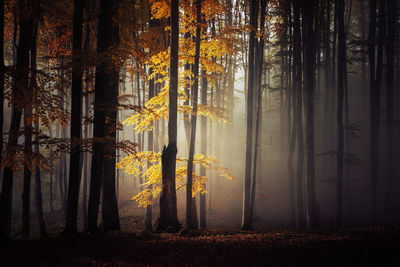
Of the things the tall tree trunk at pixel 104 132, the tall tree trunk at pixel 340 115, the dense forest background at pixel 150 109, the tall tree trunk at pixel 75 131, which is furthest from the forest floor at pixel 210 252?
the tall tree trunk at pixel 340 115

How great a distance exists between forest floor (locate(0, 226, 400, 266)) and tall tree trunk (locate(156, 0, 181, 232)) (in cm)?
154

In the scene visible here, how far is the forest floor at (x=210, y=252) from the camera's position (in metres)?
4.92

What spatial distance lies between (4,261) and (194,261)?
4.44 meters

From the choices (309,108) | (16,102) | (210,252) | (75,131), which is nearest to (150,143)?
(75,131)

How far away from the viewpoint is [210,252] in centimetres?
564

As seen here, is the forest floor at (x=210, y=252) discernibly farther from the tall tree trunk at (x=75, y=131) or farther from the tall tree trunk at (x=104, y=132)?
the tall tree trunk at (x=104, y=132)

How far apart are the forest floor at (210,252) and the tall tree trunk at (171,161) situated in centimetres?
154

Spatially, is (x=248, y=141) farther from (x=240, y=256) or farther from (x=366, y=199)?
(x=366, y=199)

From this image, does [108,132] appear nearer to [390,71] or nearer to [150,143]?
[150,143]

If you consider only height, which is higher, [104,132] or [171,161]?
[104,132]

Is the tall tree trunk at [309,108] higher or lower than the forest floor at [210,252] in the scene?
higher

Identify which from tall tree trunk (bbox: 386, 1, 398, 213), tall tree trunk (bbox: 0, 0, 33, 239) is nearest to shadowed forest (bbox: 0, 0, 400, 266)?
tall tree trunk (bbox: 0, 0, 33, 239)

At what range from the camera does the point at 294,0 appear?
43.6 ft

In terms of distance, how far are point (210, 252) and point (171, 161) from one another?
12.5ft
